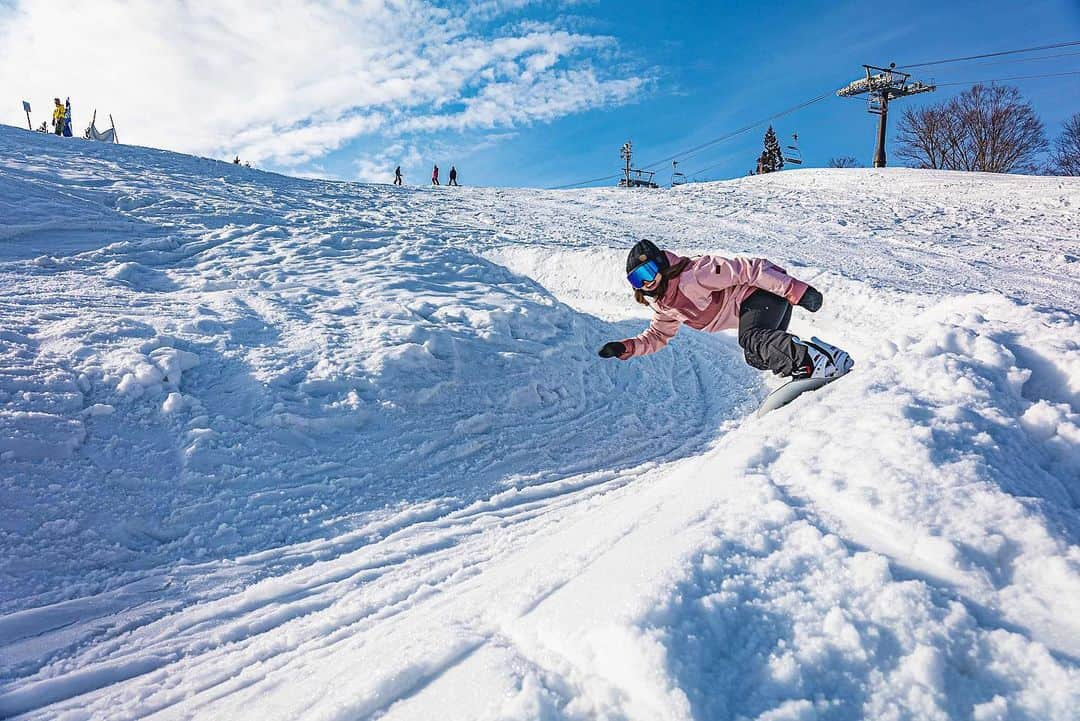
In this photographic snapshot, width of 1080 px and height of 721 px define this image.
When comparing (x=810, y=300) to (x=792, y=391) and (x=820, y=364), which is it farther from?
(x=792, y=391)

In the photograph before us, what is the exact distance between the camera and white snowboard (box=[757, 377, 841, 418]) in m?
3.91

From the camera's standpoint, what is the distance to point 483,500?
4168mm

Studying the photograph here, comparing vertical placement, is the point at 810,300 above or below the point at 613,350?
above

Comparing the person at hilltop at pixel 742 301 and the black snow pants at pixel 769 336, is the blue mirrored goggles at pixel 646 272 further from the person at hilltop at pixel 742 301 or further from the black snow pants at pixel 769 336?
the black snow pants at pixel 769 336

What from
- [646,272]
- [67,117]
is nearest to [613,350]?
[646,272]

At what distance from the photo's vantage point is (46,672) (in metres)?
2.52

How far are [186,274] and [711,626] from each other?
7.38m

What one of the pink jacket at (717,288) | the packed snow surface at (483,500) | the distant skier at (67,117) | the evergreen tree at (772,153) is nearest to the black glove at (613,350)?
the pink jacket at (717,288)

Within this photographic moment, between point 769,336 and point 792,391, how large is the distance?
1.32 feet

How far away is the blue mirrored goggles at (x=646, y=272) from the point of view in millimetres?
4000

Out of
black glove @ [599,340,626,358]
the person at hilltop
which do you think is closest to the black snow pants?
the person at hilltop

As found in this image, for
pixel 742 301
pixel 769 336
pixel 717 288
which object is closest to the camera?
pixel 769 336

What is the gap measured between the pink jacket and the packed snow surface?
0.77 metres

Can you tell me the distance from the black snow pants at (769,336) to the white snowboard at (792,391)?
92 millimetres
